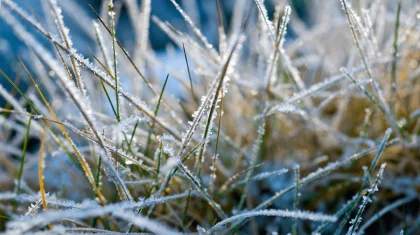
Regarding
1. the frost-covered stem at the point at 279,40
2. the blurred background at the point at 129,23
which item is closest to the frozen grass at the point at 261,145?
the frost-covered stem at the point at 279,40

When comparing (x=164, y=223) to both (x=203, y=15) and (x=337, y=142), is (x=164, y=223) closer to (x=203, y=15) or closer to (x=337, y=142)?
(x=337, y=142)

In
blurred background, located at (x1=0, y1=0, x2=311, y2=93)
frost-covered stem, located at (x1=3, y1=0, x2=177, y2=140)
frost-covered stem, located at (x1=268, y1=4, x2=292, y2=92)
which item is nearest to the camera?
frost-covered stem, located at (x1=3, y1=0, x2=177, y2=140)

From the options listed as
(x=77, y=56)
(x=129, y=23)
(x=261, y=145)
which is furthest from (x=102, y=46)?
(x=129, y=23)

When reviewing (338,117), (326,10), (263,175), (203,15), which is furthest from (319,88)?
(203,15)

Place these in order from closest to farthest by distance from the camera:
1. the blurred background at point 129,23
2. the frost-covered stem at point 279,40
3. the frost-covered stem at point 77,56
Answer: the frost-covered stem at point 77,56
the frost-covered stem at point 279,40
the blurred background at point 129,23

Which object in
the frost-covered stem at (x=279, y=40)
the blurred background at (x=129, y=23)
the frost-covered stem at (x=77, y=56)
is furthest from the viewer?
the blurred background at (x=129, y=23)

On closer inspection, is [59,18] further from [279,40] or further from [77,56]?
[279,40]

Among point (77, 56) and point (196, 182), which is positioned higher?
point (77, 56)

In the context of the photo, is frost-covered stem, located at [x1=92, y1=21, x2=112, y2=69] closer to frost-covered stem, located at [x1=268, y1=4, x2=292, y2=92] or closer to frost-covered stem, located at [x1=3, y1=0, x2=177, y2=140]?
frost-covered stem, located at [x1=3, y1=0, x2=177, y2=140]

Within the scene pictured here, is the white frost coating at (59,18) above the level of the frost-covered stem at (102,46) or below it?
above

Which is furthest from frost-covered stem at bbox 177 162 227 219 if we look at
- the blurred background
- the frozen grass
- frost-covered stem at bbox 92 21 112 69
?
the blurred background

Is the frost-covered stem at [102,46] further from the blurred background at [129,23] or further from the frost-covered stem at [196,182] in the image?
the blurred background at [129,23]
